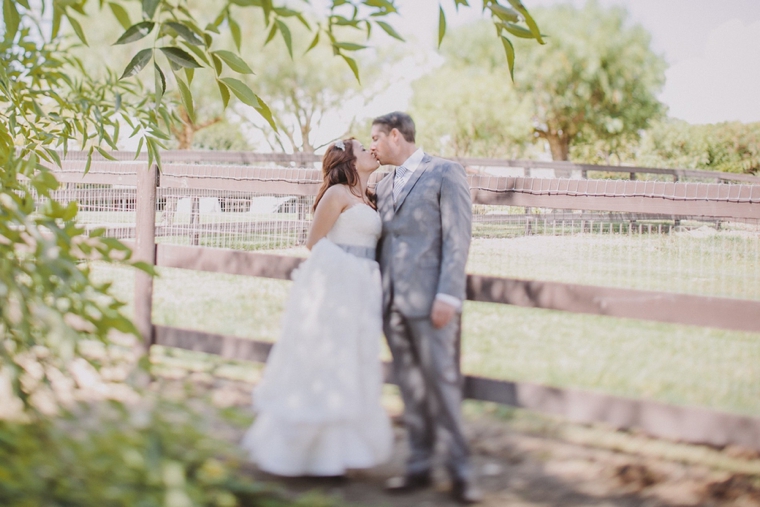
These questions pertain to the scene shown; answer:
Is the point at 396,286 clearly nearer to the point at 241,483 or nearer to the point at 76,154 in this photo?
the point at 241,483

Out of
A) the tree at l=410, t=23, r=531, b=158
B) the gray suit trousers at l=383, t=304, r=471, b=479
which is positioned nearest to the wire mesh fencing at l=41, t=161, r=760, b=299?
the gray suit trousers at l=383, t=304, r=471, b=479

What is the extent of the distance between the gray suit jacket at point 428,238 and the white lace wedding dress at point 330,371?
17cm

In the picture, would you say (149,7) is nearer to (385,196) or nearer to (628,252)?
(385,196)

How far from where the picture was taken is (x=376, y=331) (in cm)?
356

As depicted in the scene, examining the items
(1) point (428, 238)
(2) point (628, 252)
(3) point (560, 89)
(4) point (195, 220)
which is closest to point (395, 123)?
(1) point (428, 238)

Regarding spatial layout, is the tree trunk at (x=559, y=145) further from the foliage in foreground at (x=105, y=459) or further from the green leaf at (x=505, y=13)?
the foliage in foreground at (x=105, y=459)

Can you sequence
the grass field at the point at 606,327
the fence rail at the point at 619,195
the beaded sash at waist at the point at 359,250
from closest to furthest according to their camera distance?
the beaded sash at waist at the point at 359,250, the fence rail at the point at 619,195, the grass field at the point at 606,327

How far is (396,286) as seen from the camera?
11.5 feet

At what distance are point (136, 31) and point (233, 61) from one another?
248mm

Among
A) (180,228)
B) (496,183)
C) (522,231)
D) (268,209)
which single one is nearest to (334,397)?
(496,183)

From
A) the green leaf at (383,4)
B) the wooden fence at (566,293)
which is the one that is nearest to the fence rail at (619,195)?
the wooden fence at (566,293)

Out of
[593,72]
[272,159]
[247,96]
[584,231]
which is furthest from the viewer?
[593,72]

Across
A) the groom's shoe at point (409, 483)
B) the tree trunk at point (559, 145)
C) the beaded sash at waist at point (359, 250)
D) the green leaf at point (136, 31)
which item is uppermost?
the tree trunk at point (559, 145)

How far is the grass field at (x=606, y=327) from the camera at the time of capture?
569 cm
